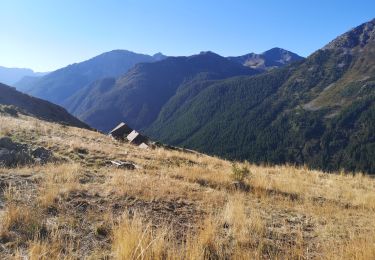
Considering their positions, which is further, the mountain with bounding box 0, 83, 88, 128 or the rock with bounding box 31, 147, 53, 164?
the mountain with bounding box 0, 83, 88, 128

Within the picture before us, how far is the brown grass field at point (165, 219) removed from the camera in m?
5.62

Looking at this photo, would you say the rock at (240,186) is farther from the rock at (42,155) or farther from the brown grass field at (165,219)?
the rock at (42,155)

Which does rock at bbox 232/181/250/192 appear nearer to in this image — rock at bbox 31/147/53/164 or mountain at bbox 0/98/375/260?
mountain at bbox 0/98/375/260

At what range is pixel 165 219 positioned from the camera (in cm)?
722

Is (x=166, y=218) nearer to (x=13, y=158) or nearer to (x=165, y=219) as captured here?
(x=165, y=219)

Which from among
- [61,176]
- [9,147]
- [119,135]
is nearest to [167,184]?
[61,176]

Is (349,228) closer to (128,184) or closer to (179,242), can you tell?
(179,242)

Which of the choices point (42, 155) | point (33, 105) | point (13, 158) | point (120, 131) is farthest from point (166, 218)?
A: point (33, 105)

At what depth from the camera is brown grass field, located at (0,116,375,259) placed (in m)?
5.62

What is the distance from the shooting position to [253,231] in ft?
23.1

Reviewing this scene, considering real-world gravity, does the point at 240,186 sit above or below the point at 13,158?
below

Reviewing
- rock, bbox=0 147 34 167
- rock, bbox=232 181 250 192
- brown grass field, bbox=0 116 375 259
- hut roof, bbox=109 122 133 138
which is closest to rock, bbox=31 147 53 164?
rock, bbox=0 147 34 167

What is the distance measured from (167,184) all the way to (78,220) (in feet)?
12.8

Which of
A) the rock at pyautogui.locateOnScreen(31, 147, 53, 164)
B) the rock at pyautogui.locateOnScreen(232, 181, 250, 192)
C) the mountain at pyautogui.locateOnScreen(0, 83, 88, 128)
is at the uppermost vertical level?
the mountain at pyautogui.locateOnScreen(0, 83, 88, 128)
